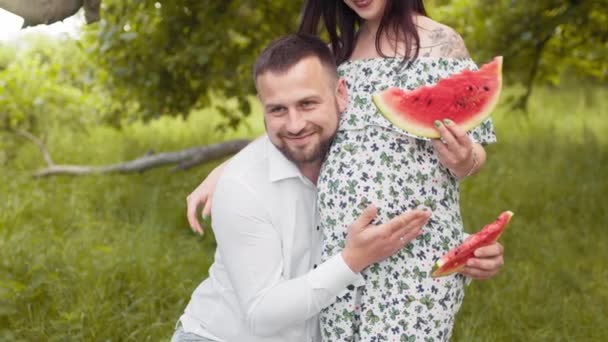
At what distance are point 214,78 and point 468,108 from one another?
356 centimetres

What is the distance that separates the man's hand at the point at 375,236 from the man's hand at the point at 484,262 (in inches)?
8.7

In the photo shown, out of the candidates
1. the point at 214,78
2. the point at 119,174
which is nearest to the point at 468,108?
the point at 214,78

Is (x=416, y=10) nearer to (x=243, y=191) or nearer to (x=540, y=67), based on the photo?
(x=243, y=191)

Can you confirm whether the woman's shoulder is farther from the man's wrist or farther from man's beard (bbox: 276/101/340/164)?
the man's wrist

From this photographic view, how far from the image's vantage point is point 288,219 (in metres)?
2.33

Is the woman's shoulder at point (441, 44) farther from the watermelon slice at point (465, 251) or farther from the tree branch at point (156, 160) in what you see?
the tree branch at point (156, 160)

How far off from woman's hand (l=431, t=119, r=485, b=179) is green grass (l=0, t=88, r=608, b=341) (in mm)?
1699

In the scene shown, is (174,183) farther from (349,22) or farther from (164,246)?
(349,22)

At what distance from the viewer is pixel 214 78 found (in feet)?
18.0

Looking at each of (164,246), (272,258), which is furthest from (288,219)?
(164,246)

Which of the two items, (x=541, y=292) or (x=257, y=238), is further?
(x=541, y=292)

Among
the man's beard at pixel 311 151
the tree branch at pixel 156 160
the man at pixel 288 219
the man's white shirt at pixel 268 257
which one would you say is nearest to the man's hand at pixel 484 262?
the man at pixel 288 219

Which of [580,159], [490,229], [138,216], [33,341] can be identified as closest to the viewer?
[490,229]

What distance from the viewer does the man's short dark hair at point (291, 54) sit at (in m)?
2.22
